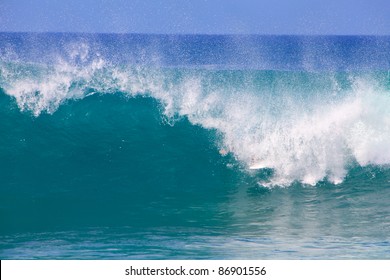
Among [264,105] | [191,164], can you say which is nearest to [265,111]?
[264,105]

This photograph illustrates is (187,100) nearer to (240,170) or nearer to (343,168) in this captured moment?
(240,170)

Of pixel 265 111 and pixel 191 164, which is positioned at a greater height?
pixel 265 111

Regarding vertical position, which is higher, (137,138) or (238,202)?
(137,138)

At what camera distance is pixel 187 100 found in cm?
1043

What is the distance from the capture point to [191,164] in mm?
9492

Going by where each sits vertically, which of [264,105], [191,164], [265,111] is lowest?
[191,164]

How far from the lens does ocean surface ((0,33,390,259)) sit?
22.5ft

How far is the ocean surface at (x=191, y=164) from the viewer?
6855mm

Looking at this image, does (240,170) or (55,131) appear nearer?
(240,170)

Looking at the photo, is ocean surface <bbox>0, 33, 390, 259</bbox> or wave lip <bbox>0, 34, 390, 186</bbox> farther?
wave lip <bbox>0, 34, 390, 186</bbox>

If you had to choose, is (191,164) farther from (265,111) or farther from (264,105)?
(264,105)
